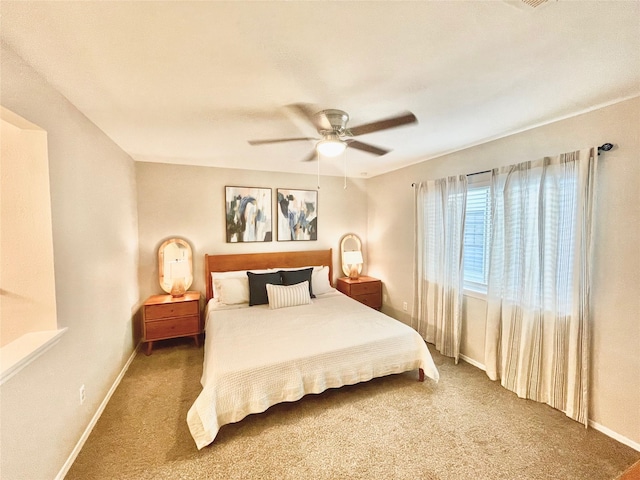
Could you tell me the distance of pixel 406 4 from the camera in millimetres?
1062

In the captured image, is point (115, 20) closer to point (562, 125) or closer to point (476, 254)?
point (562, 125)

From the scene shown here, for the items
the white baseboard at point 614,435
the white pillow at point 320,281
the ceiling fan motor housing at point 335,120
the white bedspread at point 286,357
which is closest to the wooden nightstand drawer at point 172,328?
the white bedspread at point 286,357

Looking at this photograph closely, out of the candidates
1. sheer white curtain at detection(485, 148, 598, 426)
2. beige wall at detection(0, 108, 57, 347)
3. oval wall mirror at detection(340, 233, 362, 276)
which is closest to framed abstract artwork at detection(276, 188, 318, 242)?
oval wall mirror at detection(340, 233, 362, 276)

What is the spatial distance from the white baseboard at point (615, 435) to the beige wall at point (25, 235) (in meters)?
3.85

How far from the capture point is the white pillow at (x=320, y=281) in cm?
381

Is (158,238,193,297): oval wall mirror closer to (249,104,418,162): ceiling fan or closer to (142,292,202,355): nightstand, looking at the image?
(142,292,202,355): nightstand

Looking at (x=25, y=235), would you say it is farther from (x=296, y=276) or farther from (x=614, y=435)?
(x=614, y=435)

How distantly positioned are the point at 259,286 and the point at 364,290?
1.73 m

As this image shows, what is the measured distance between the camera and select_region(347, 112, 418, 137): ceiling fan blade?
6.09ft

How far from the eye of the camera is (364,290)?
4246 mm

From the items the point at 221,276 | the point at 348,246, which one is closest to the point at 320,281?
the point at 348,246

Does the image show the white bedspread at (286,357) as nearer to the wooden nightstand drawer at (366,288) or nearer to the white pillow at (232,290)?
the white pillow at (232,290)

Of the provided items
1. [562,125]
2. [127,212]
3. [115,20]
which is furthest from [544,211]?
[127,212]

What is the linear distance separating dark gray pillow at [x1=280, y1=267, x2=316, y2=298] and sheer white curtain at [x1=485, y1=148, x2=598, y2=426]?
2.16 meters
